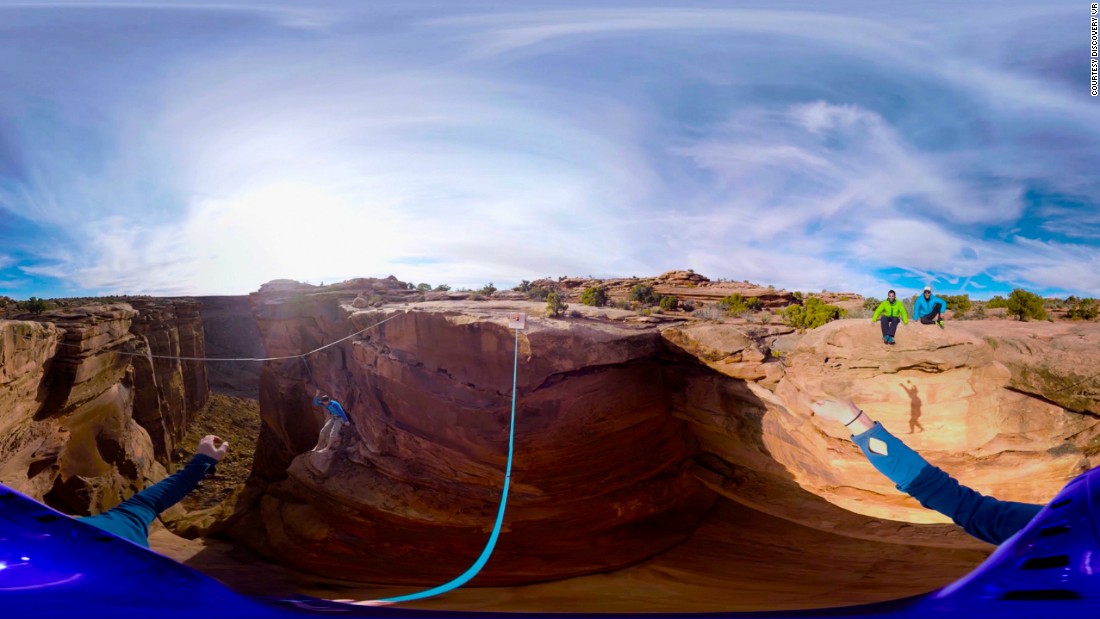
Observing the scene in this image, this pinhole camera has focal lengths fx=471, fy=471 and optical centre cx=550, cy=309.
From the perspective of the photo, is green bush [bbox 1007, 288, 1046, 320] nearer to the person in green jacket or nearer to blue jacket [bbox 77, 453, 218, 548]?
the person in green jacket

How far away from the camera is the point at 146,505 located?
5.66 ft

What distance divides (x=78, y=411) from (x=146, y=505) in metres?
13.9

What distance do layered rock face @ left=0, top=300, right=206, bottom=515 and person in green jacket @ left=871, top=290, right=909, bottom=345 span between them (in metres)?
13.2

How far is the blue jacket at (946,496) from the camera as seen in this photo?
50.7 inches

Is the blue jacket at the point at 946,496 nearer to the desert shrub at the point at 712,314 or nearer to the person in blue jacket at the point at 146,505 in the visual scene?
the person in blue jacket at the point at 146,505

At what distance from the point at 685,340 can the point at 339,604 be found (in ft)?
17.4

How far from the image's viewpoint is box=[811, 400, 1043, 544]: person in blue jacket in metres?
1.29

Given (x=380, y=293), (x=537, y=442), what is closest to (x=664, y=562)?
(x=537, y=442)

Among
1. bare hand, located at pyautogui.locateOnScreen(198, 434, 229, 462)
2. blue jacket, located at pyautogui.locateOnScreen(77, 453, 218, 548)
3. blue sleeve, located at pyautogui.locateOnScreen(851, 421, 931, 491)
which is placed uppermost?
blue sleeve, located at pyautogui.locateOnScreen(851, 421, 931, 491)

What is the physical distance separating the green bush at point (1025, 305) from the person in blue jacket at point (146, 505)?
761cm

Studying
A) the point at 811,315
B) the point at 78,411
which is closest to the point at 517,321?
the point at 811,315

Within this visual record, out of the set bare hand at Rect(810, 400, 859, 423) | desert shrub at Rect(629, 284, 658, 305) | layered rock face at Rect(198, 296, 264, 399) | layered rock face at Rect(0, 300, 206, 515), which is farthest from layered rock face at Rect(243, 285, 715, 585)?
layered rock face at Rect(198, 296, 264, 399)

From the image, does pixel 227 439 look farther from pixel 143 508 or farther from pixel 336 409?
pixel 143 508

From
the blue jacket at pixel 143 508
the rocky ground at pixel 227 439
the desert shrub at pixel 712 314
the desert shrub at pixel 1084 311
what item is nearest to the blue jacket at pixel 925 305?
the desert shrub at pixel 1084 311
